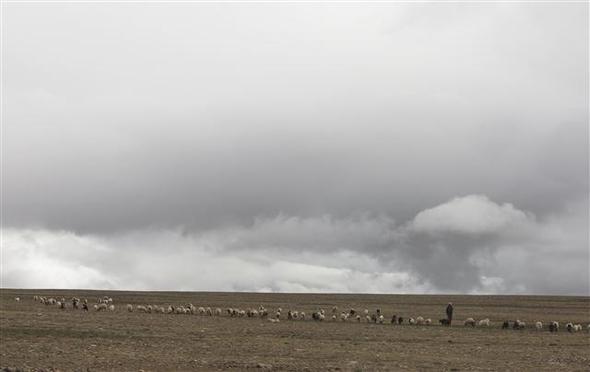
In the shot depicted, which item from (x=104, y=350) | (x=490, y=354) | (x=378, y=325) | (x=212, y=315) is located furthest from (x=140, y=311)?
(x=490, y=354)

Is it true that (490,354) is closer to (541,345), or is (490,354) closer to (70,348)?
(541,345)

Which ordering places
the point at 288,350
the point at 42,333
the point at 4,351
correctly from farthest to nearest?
1. the point at 42,333
2. the point at 288,350
3. the point at 4,351

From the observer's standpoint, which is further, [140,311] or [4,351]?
[140,311]

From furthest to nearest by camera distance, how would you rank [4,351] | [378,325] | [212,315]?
[212,315]
[378,325]
[4,351]

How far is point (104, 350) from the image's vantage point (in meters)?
29.8

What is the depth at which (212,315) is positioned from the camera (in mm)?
59594

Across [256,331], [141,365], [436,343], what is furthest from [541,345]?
[141,365]

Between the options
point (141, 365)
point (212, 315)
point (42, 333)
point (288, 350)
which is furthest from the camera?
point (212, 315)

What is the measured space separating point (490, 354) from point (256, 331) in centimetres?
1497

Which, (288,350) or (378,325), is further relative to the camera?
(378,325)

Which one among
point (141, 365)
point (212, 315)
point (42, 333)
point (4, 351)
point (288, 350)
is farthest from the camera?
point (212, 315)

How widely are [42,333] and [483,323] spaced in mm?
33221

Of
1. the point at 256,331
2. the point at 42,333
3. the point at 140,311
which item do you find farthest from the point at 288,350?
the point at 140,311

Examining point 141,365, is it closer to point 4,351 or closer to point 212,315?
point 4,351
